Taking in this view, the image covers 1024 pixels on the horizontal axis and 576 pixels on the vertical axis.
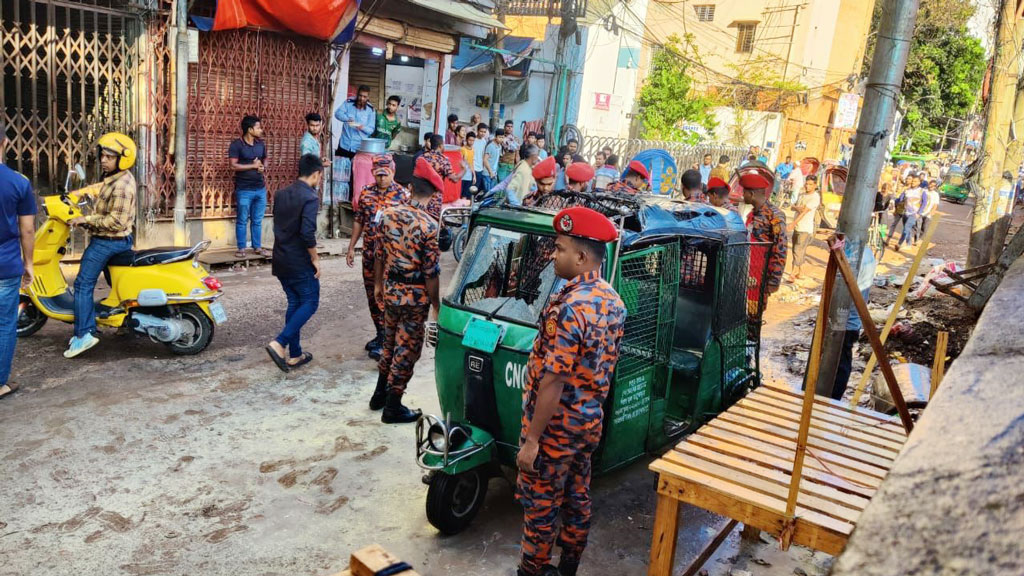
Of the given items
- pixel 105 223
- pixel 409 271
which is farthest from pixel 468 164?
pixel 409 271

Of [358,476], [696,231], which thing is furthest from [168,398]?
[696,231]

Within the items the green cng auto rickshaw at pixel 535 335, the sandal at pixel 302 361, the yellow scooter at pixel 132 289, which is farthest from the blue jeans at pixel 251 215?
the green cng auto rickshaw at pixel 535 335

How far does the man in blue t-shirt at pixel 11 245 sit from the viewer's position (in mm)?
5023

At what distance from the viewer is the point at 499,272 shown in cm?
465

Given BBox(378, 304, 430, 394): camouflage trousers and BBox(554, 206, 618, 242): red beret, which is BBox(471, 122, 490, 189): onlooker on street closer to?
BBox(378, 304, 430, 394): camouflage trousers

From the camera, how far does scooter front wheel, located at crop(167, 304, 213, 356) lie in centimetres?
645

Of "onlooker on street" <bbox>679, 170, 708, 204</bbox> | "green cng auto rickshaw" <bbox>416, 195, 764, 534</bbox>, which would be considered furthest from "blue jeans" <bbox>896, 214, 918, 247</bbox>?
"green cng auto rickshaw" <bbox>416, 195, 764, 534</bbox>

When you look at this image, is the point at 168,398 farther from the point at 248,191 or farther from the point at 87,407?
the point at 248,191

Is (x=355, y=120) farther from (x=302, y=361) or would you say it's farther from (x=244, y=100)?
(x=302, y=361)

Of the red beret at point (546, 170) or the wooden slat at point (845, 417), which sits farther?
the red beret at point (546, 170)

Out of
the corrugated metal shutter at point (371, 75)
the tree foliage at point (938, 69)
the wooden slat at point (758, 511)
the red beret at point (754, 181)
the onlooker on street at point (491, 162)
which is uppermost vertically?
the tree foliage at point (938, 69)

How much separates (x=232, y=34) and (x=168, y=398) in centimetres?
612

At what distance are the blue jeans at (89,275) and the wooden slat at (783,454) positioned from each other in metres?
5.00

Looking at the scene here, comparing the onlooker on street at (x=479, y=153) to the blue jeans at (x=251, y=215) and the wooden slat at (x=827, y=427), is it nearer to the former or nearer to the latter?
the blue jeans at (x=251, y=215)
